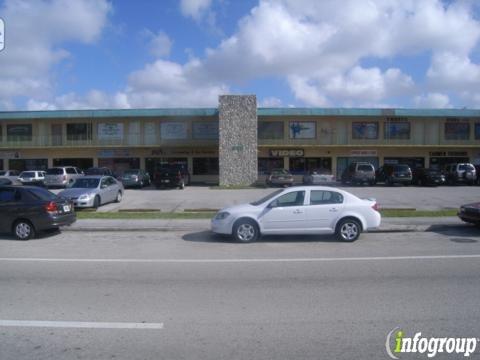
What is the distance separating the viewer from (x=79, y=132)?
40.7 meters

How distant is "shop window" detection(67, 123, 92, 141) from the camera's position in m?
40.6

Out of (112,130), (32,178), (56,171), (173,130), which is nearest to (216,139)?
(173,130)

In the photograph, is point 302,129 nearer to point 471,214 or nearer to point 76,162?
point 76,162

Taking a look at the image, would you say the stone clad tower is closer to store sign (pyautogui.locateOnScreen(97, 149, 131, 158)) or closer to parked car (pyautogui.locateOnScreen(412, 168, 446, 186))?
store sign (pyautogui.locateOnScreen(97, 149, 131, 158))

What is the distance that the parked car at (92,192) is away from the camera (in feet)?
58.8

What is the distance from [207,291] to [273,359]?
7.95ft

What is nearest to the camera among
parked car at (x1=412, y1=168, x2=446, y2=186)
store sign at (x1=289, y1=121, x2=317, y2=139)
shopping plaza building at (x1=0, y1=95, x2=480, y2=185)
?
parked car at (x1=412, y1=168, x2=446, y2=186)

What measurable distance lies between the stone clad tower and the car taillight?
23056 mm

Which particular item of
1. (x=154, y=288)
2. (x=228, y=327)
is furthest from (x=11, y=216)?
(x=228, y=327)

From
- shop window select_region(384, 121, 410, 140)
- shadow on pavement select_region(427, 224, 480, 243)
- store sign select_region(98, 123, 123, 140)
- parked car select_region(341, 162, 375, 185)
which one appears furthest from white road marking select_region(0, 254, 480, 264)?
shop window select_region(384, 121, 410, 140)

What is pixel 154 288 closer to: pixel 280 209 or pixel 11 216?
pixel 280 209

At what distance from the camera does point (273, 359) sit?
3965mm

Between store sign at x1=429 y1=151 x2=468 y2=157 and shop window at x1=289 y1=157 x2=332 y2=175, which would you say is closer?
shop window at x1=289 y1=157 x2=332 y2=175

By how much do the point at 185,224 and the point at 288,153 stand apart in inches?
1079
